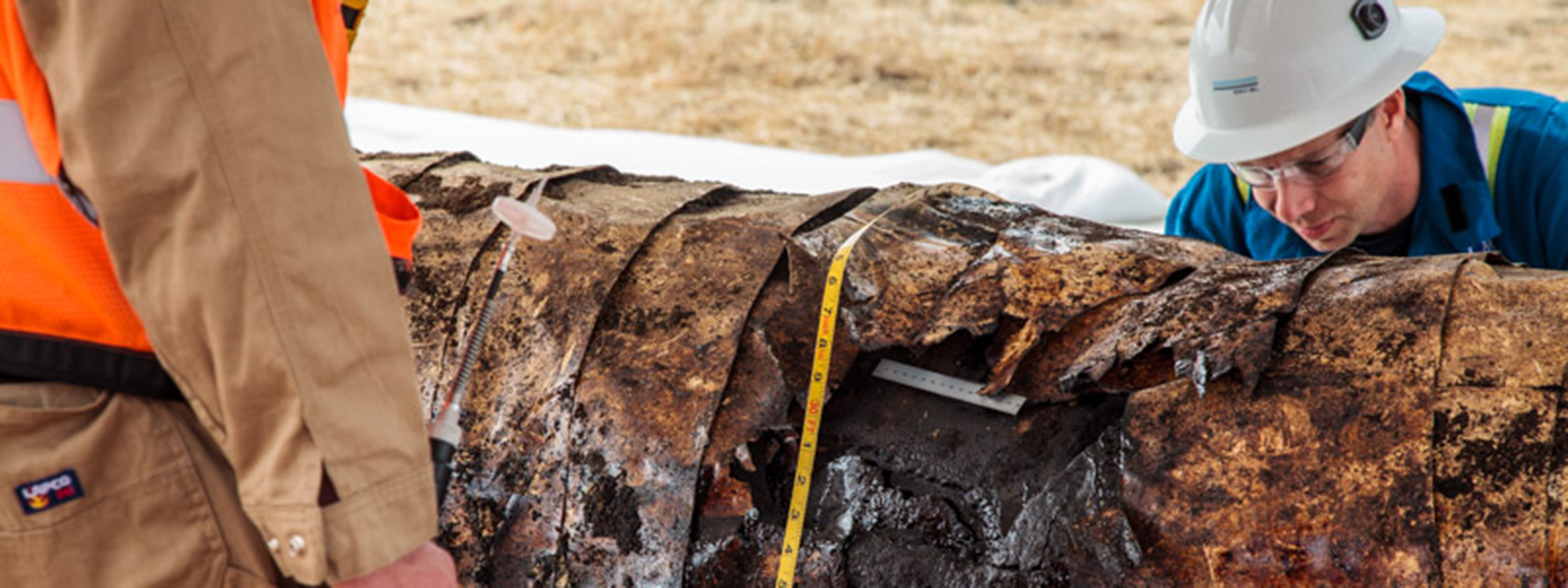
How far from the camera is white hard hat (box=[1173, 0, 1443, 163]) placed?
2494 millimetres

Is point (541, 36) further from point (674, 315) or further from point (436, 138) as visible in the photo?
point (674, 315)

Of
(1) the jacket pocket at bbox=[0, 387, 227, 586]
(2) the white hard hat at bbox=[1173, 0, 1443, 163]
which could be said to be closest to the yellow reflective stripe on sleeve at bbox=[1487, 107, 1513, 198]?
(2) the white hard hat at bbox=[1173, 0, 1443, 163]

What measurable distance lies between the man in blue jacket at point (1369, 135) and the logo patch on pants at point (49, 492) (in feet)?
6.95

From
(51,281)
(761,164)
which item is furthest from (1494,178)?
(761,164)

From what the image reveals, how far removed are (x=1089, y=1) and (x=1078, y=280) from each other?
881cm

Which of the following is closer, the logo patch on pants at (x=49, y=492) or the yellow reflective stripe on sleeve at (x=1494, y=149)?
the logo patch on pants at (x=49, y=492)

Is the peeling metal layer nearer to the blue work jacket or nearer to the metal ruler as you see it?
the metal ruler

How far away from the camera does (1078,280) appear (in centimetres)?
204

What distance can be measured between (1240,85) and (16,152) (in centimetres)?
211

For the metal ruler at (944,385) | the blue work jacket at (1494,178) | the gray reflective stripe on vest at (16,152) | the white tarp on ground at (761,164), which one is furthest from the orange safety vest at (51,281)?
the white tarp on ground at (761,164)

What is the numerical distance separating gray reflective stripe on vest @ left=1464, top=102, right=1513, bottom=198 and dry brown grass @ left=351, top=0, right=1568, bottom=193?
12.7 feet

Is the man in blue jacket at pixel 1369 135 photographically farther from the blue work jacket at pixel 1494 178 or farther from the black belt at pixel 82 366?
the black belt at pixel 82 366

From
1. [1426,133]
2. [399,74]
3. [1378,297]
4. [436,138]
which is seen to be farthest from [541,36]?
[1378,297]

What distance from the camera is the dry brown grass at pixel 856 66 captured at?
298 inches
